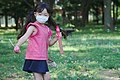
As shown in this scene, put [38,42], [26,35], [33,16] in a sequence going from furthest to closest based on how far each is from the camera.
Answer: [33,16] → [38,42] → [26,35]

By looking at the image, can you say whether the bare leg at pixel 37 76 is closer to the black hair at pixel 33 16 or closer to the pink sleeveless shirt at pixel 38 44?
the pink sleeveless shirt at pixel 38 44

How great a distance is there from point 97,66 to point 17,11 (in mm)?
34895

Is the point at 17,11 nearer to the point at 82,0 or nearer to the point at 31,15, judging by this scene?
the point at 82,0

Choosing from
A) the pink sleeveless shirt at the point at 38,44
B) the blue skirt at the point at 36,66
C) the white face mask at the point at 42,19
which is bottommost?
the blue skirt at the point at 36,66

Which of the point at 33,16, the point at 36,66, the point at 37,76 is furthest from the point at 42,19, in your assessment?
the point at 37,76

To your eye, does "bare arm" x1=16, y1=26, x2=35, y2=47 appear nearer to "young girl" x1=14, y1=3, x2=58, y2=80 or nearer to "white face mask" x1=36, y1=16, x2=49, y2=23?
"young girl" x1=14, y1=3, x2=58, y2=80

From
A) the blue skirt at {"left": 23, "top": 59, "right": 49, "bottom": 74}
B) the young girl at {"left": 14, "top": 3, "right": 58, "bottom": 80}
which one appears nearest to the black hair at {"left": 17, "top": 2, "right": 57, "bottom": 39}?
the young girl at {"left": 14, "top": 3, "right": 58, "bottom": 80}

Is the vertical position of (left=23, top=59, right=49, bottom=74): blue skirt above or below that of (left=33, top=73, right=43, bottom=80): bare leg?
above

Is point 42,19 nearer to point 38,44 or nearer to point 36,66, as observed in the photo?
point 38,44

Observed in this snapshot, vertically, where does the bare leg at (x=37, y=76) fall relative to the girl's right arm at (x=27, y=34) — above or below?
below

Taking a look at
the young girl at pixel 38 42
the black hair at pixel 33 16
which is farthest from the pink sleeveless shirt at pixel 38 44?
the black hair at pixel 33 16

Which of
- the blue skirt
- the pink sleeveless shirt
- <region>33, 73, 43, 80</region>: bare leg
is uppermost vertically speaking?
the pink sleeveless shirt

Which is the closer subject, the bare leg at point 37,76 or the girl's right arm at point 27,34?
the girl's right arm at point 27,34

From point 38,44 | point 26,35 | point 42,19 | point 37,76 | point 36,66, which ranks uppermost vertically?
point 42,19
